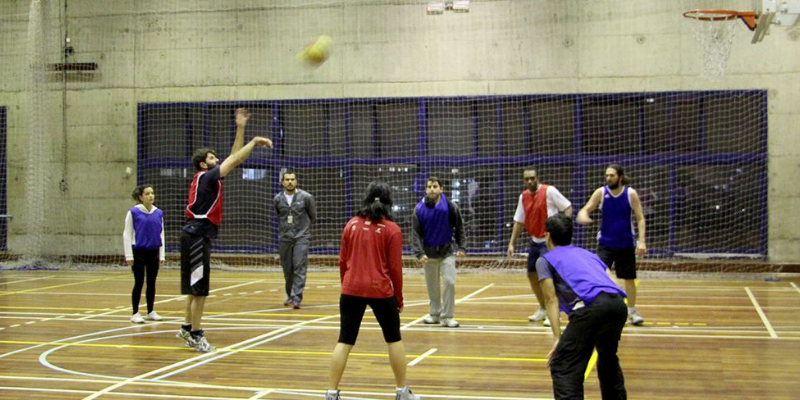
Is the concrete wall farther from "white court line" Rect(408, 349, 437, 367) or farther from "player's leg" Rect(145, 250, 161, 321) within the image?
"white court line" Rect(408, 349, 437, 367)

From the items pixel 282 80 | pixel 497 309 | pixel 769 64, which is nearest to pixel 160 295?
pixel 497 309

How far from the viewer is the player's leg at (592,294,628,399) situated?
199 inches

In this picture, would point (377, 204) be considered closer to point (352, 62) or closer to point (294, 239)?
point (294, 239)

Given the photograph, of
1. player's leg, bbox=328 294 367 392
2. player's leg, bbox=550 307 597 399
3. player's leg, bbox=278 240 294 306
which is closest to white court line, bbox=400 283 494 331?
player's leg, bbox=278 240 294 306

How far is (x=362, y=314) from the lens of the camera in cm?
605

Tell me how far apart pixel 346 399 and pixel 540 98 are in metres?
12.9

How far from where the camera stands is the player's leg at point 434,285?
33.4ft

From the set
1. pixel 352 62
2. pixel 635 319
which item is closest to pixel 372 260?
pixel 635 319

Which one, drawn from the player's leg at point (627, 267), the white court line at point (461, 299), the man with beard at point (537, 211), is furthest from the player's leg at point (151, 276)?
the player's leg at point (627, 267)

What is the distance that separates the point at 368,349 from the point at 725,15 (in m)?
9.78

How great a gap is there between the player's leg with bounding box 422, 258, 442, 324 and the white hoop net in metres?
8.32

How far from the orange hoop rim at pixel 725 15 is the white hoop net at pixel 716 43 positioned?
88 cm

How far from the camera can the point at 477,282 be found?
16.2 metres

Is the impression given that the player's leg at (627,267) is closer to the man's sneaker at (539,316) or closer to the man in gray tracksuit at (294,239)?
the man's sneaker at (539,316)
